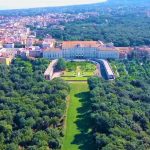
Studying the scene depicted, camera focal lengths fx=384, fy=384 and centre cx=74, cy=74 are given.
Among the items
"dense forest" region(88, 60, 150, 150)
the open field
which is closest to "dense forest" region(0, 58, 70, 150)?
"dense forest" region(88, 60, 150, 150)

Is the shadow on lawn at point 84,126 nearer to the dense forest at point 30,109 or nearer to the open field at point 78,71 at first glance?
the dense forest at point 30,109

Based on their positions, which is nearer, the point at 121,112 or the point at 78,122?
the point at 121,112

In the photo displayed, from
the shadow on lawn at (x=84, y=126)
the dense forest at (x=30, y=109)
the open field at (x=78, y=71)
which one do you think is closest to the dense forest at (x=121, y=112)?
the shadow on lawn at (x=84, y=126)

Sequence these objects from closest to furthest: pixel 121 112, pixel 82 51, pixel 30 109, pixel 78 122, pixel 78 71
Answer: pixel 121 112
pixel 30 109
pixel 78 122
pixel 78 71
pixel 82 51

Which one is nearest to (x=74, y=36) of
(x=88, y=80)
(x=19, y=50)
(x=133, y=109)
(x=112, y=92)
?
(x=19, y=50)

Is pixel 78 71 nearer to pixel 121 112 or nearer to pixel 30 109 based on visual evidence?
pixel 30 109

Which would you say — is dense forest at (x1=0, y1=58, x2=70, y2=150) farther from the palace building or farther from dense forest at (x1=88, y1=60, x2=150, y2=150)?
the palace building

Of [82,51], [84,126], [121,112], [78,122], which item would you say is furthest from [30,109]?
[82,51]
